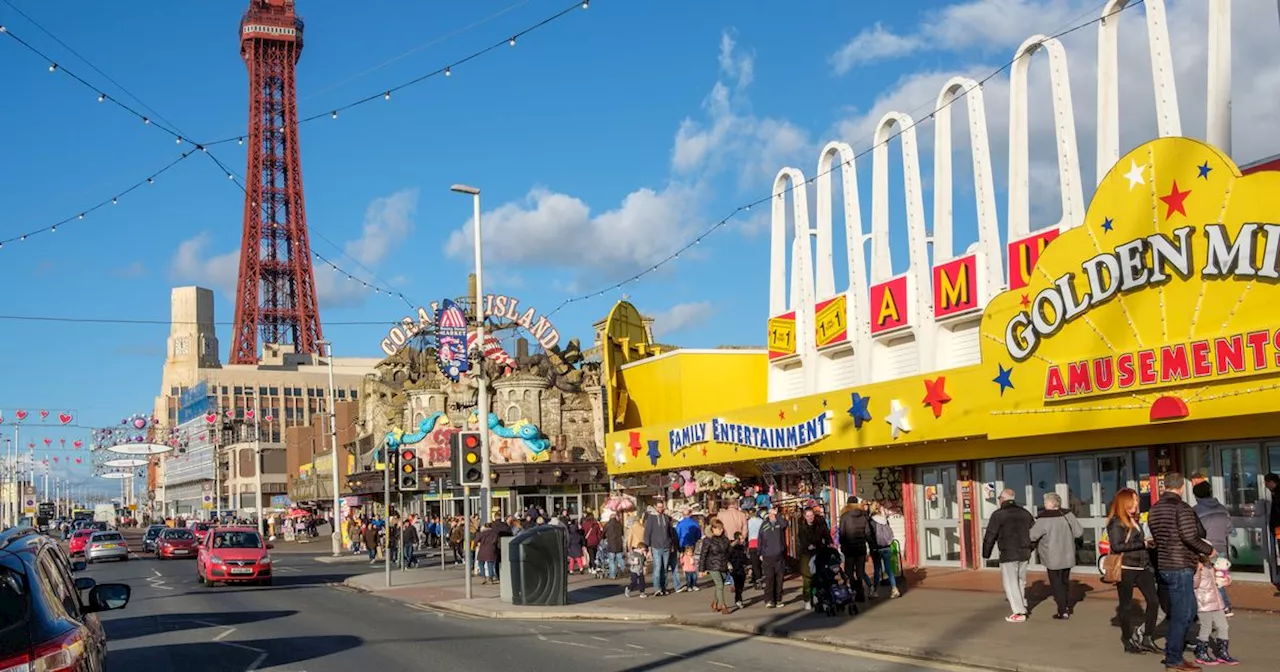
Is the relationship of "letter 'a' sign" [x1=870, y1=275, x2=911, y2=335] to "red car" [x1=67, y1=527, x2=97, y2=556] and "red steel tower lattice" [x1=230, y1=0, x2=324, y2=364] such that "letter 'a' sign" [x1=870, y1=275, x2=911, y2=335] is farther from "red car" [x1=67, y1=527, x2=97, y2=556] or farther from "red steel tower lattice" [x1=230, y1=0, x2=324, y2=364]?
"red steel tower lattice" [x1=230, y1=0, x2=324, y2=364]

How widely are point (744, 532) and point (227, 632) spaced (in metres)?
8.87

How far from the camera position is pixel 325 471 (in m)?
74.9

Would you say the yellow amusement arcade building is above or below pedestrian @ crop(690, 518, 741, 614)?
above

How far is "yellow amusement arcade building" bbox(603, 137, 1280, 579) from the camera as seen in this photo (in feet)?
54.1

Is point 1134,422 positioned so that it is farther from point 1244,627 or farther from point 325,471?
point 325,471

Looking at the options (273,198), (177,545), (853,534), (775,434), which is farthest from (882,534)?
(273,198)

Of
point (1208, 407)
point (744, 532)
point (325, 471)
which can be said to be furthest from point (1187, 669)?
point (325, 471)

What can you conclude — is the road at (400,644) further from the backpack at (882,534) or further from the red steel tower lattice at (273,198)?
the red steel tower lattice at (273,198)

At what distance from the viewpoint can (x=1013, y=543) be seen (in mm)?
15914

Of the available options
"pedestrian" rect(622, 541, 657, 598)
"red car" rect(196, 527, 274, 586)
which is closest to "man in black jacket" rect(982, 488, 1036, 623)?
"pedestrian" rect(622, 541, 657, 598)

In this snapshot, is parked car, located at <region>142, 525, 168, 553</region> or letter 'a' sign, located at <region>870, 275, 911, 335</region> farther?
parked car, located at <region>142, 525, 168, 553</region>

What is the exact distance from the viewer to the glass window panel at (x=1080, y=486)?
20359 mm

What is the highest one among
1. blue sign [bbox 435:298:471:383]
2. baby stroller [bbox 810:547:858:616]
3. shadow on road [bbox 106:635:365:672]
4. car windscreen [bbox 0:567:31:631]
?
blue sign [bbox 435:298:471:383]

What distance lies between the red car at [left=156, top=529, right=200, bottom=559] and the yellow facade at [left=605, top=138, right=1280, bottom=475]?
35.1 m
